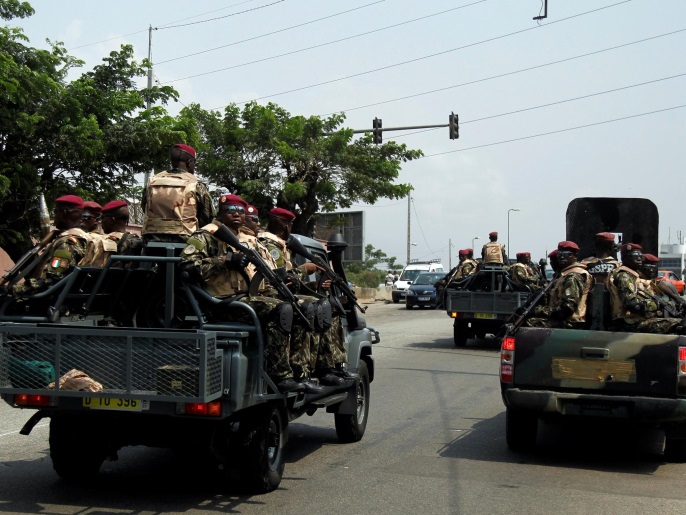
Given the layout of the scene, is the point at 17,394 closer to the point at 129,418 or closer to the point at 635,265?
the point at 129,418

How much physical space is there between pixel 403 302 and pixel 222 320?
38708mm

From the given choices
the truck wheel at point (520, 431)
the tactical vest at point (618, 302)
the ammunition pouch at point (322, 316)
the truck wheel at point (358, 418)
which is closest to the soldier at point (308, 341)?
the ammunition pouch at point (322, 316)

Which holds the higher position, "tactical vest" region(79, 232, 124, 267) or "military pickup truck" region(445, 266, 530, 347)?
"tactical vest" region(79, 232, 124, 267)

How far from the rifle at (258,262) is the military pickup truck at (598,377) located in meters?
2.44

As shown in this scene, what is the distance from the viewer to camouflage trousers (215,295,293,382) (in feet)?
21.4

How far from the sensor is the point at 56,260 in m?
7.16

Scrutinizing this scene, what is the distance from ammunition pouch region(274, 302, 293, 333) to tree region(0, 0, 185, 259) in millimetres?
12784

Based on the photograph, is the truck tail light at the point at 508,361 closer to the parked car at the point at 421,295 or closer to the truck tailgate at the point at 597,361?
the truck tailgate at the point at 597,361

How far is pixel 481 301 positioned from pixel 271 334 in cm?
1356

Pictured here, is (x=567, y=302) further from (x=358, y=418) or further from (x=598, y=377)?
(x=358, y=418)

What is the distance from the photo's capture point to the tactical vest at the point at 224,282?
22.0 feet

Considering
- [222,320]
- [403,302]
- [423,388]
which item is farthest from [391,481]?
[403,302]

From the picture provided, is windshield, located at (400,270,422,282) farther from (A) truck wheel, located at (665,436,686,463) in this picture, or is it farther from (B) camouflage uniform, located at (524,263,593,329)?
(A) truck wheel, located at (665,436,686,463)

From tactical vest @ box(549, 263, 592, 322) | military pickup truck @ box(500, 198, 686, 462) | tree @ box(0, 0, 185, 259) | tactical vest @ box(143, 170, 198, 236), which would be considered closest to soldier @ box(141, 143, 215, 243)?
tactical vest @ box(143, 170, 198, 236)
